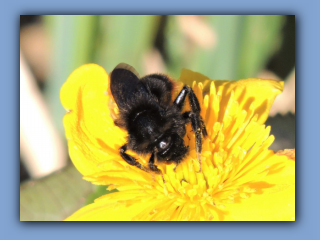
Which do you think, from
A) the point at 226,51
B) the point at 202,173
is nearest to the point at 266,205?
the point at 202,173

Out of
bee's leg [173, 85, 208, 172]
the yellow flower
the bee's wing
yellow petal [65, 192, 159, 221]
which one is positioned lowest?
yellow petal [65, 192, 159, 221]

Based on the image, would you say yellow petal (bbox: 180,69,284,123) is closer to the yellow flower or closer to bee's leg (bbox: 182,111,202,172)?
the yellow flower

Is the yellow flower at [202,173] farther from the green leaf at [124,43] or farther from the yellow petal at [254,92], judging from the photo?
the green leaf at [124,43]

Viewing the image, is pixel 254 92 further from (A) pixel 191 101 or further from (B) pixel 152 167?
(B) pixel 152 167

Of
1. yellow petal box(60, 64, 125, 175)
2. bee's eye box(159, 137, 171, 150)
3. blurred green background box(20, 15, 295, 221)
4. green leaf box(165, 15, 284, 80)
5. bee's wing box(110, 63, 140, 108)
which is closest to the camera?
bee's eye box(159, 137, 171, 150)

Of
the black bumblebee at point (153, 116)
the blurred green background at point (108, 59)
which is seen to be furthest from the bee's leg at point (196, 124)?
the blurred green background at point (108, 59)

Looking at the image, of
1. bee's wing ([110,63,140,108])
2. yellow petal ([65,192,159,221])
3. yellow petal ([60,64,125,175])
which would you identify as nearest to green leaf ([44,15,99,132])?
yellow petal ([60,64,125,175])
